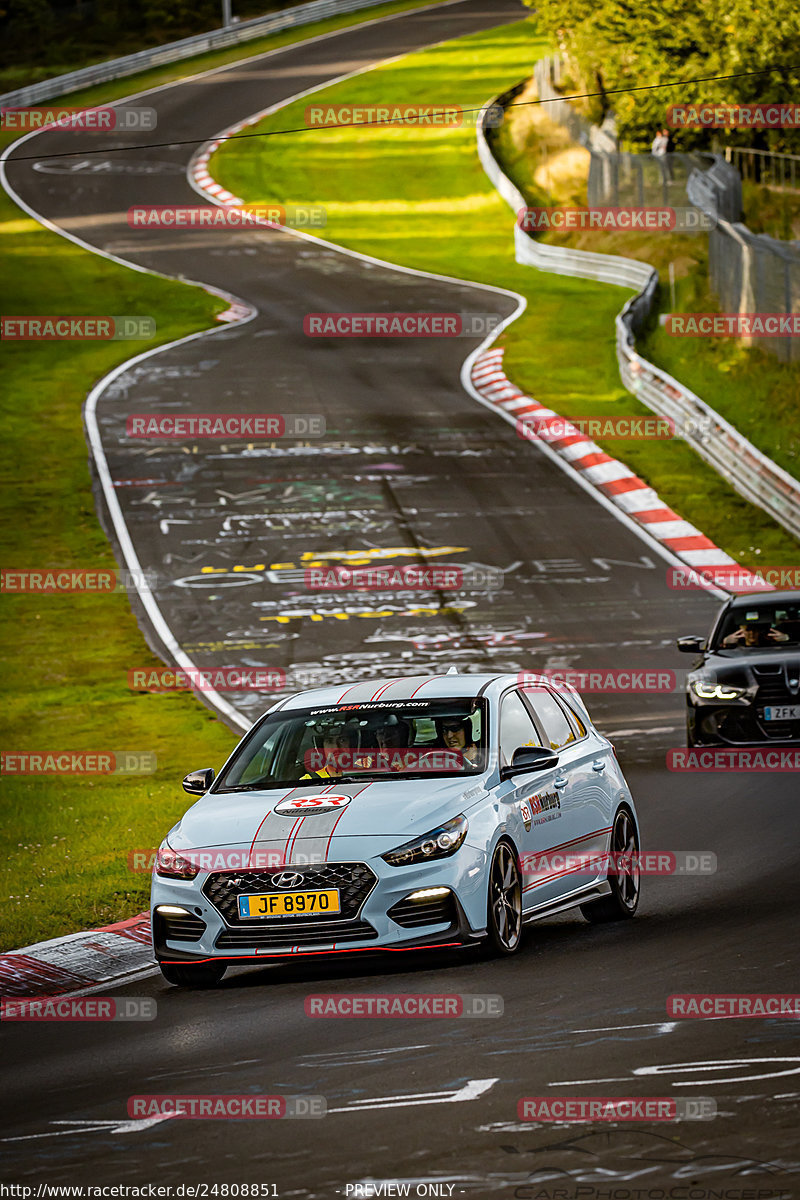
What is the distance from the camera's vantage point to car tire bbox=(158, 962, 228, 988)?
32.9ft

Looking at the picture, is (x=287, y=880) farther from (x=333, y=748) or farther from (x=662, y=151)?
(x=662, y=151)

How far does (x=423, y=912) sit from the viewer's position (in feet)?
31.3

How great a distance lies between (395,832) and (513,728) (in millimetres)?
1613

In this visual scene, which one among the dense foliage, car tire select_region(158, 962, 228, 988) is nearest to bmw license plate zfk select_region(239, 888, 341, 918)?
car tire select_region(158, 962, 228, 988)

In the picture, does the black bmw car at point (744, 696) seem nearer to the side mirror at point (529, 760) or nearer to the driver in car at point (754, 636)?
the driver in car at point (754, 636)

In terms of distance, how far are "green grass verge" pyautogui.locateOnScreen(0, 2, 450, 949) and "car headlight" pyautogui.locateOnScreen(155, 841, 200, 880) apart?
5.99 ft

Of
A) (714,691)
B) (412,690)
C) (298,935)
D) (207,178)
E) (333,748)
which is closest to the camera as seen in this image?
(298,935)

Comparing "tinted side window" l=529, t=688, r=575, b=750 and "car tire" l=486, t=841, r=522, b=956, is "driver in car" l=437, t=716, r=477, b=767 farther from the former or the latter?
"tinted side window" l=529, t=688, r=575, b=750

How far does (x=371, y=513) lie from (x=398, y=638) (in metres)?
6.35

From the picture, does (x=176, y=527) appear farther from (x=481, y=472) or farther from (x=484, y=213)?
(x=484, y=213)

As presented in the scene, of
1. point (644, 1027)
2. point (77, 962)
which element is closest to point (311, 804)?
point (77, 962)

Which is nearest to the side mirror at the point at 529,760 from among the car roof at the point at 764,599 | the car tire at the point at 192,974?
the car tire at the point at 192,974

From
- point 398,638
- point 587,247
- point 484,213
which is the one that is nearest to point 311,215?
point 484,213

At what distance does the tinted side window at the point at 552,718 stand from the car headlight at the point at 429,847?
6.09 feet
